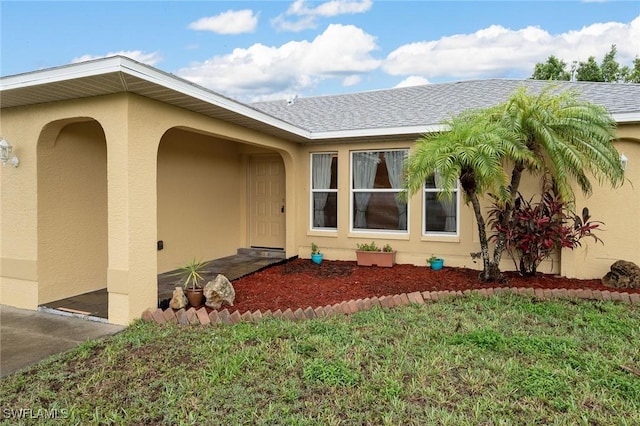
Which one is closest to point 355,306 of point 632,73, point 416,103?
point 416,103

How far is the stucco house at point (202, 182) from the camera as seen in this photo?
462 cm

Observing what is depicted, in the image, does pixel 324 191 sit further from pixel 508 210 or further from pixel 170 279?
pixel 508 210

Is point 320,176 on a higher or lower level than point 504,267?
higher

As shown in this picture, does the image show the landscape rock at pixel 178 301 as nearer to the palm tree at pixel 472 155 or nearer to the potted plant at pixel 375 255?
the palm tree at pixel 472 155

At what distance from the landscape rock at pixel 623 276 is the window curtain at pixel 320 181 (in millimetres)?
5621

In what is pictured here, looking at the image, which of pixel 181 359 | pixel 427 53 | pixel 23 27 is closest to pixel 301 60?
pixel 427 53

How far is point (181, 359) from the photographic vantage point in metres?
3.63

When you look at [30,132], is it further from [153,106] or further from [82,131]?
[153,106]

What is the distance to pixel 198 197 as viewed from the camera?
321 inches

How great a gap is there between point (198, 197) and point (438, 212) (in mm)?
5209

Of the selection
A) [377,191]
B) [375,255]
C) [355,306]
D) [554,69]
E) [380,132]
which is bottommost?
[355,306]

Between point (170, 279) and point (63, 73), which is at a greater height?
point (63, 73)

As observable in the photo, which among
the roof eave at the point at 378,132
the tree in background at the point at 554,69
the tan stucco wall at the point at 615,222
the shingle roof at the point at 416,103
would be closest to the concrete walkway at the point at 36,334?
the roof eave at the point at 378,132

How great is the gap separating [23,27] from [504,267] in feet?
32.4
